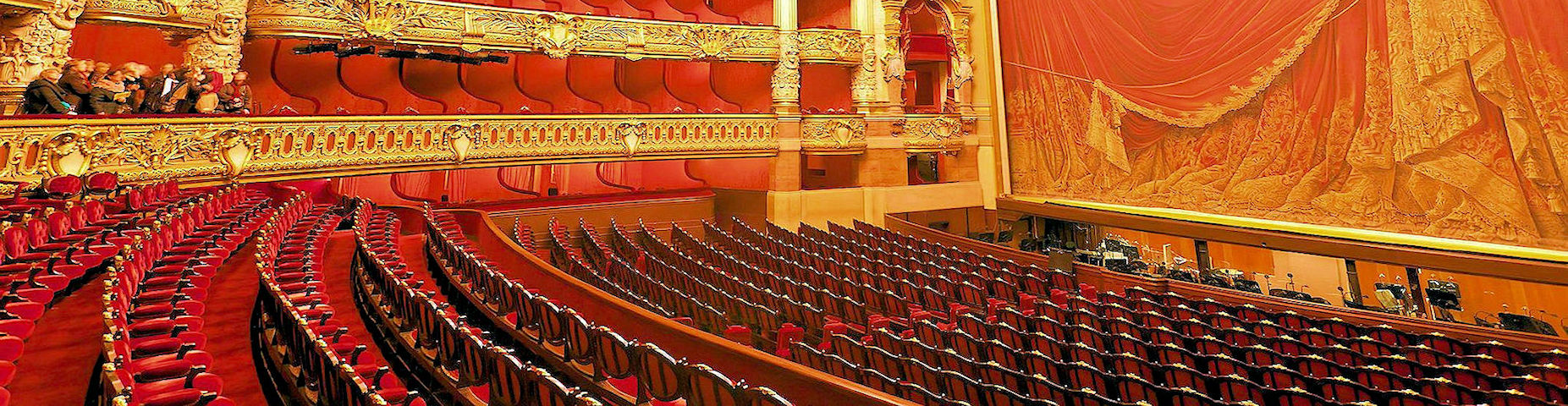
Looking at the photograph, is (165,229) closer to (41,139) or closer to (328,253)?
(328,253)

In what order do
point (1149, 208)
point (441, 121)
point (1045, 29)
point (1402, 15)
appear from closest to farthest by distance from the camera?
point (1402, 15) → point (441, 121) → point (1149, 208) → point (1045, 29)

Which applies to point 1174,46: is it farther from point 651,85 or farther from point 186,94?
point 186,94

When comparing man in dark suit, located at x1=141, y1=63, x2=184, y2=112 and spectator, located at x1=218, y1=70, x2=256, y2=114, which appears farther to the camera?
spectator, located at x1=218, y1=70, x2=256, y2=114

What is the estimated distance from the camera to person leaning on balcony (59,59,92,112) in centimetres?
323

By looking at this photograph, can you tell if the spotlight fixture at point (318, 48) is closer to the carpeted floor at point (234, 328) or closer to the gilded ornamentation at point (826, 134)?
the carpeted floor at point (234, 328)

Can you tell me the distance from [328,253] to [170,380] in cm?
201

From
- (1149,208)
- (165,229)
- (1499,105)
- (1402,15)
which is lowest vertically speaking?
(1149,208)

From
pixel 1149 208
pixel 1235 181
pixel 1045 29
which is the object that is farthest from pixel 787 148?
pixel 1235 181

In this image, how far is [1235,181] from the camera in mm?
4805

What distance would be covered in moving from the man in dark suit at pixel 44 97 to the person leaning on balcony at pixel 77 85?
0.08m

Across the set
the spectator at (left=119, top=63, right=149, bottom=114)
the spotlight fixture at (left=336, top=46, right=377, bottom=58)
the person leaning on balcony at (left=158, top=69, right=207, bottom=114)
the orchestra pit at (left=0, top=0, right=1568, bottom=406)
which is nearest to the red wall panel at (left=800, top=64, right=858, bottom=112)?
the orchestra pit at (left=0, top=0, right=1568, bottom=406)

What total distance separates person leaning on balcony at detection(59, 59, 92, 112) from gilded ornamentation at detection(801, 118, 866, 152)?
14.1 ft

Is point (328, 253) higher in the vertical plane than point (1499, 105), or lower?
lower

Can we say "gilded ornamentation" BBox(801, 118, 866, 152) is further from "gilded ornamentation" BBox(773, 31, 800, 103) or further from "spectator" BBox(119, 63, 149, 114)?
"spectator" BBox(119, 63, 149, 114)
